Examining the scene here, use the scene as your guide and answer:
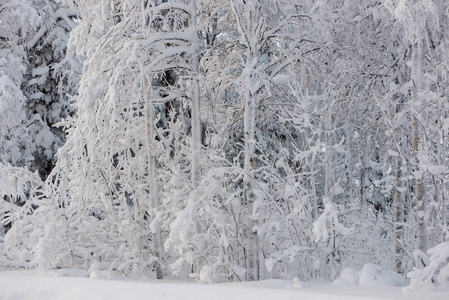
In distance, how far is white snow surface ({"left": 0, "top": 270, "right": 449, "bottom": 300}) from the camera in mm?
5738

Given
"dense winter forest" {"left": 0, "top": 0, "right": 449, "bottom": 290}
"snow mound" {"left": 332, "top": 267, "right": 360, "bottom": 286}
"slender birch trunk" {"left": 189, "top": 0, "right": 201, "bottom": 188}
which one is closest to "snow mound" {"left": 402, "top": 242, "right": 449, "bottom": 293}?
"dense winter forest" {"left": 0, "top": 0, "right": 449, "bottom": 290}

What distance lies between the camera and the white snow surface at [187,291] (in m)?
5.74

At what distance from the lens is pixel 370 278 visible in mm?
6789

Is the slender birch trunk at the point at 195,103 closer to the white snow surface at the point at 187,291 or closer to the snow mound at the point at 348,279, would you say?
the white snow surface at the point at 187,291

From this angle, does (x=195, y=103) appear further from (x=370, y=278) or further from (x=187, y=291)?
(x=370, y=278)

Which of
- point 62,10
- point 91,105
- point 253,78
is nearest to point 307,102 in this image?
point 253,78

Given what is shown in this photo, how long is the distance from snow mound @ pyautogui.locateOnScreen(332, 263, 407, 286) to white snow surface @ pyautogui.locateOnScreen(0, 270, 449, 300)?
8.3 inches

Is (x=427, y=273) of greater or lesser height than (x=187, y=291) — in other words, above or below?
above

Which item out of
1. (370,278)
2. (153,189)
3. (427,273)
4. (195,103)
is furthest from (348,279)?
(195,103)

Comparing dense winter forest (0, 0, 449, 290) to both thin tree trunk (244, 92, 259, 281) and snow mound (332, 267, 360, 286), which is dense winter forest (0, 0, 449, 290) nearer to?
thin tree trunk (244, 92, 259, 281)

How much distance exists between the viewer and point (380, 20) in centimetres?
→ 853

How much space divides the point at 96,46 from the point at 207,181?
3072 millimetres

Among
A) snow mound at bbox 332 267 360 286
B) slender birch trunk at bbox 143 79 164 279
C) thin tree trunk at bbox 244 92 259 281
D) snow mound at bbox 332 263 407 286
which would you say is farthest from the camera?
slender birch trunk at bbox 143 79 164 279

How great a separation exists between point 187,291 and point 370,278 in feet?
8.73
